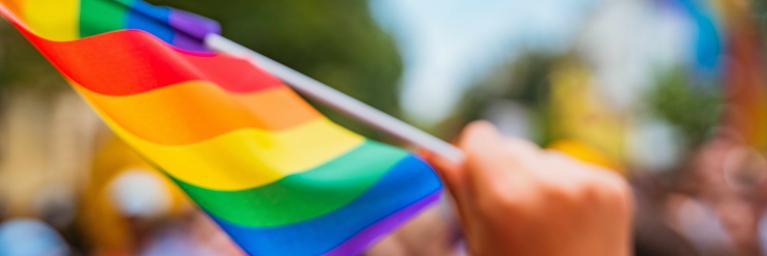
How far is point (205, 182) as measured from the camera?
70.5 inches

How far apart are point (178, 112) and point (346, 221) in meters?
0.31

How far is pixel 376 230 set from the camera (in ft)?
6.38

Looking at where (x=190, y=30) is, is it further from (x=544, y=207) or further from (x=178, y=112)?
(x=544, y=207)

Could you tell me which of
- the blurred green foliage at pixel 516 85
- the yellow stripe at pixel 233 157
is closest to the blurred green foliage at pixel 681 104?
the blurred green foliage at pixel 516 85

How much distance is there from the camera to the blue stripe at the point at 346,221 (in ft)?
5.89

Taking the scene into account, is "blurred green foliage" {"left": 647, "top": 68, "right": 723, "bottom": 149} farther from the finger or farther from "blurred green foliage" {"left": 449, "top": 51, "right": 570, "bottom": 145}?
the finger

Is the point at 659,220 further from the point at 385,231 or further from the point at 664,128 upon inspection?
the point at 664,128

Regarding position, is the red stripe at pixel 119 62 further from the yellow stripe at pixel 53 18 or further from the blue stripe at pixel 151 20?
the blue stripe at pixel 151 20

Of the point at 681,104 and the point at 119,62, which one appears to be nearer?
the point at 119,62

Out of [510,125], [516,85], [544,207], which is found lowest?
[516,85]

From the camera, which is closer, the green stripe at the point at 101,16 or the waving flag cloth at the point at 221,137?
the waving flag cloth at the point at 221,137

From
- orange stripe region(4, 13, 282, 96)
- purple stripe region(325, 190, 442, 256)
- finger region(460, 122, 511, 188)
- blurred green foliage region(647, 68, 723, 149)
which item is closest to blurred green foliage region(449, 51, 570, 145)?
blurred green foliage region(647, 68, 723, 149)

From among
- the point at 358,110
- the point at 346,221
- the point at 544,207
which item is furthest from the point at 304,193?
the point at 544,207

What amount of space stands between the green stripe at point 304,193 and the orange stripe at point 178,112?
0.26 feet
